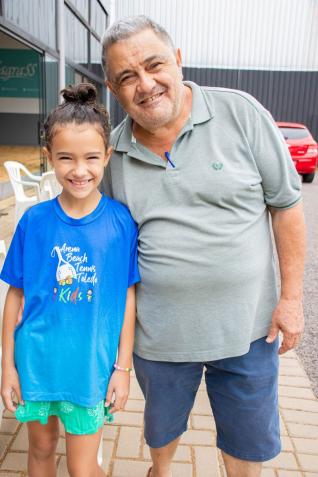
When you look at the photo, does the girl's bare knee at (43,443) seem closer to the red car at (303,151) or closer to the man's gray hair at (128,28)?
the man's gray hair at (128,28)

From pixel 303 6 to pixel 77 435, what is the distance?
24.3m

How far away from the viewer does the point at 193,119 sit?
156 cm

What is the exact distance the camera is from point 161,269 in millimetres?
1551

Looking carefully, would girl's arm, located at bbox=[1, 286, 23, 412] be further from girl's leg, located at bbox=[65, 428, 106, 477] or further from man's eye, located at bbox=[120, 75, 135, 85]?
man's eye, located at bbox=[120, 75, 135, 85]

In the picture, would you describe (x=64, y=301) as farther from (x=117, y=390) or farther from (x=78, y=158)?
(x=78, y=158)

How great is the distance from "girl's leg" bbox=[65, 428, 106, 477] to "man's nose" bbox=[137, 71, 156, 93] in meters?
1.18

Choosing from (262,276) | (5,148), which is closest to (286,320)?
(262,276)

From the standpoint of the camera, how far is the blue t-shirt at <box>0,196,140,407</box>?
Result: 148 centimetres

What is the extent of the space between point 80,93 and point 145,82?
8.8 inches

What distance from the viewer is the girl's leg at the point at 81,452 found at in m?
1.53

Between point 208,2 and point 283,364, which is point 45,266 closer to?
point 283,364

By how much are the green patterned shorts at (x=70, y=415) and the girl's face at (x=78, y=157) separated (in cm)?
70

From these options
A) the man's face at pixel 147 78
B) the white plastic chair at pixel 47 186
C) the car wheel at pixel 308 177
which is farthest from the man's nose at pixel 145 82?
the car wheel at pixel 308 177

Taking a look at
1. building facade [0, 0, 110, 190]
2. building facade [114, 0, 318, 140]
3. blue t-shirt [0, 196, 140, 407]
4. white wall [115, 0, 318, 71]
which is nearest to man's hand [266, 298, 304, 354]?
blue t-shirt [0, 196, 140, 407]
